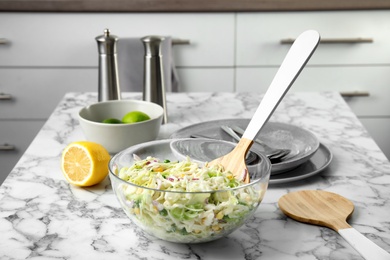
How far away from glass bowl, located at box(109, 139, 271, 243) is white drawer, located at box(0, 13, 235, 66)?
71.8 inches

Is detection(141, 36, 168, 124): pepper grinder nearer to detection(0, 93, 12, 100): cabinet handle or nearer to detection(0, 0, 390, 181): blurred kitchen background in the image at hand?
detection(0, 0, 390, 181): blurred kitchen background

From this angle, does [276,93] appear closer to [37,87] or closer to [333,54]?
[333,54]

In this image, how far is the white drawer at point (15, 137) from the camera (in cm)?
293

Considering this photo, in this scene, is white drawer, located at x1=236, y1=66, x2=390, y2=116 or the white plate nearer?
the white plate

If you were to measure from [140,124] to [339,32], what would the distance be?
5.38ft

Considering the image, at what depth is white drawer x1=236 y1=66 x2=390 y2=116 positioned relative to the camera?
2865mm

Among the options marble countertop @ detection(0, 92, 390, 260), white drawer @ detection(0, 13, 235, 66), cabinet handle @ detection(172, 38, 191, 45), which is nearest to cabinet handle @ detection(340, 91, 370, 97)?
white drawer @ detection(0, 13, 235, 66)

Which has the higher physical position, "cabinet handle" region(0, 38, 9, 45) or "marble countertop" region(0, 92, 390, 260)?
"marble countertop" region(0, 92, 390, 260)

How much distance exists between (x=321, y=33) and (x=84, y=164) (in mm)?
1809

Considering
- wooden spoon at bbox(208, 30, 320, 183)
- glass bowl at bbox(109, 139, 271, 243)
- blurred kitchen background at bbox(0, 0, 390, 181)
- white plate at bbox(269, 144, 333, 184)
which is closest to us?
glass bowl at bbox(109, 139, 271, 243)

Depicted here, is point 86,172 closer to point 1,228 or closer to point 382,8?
point 1,228

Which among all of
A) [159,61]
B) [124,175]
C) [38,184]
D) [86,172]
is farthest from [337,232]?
[159,61]

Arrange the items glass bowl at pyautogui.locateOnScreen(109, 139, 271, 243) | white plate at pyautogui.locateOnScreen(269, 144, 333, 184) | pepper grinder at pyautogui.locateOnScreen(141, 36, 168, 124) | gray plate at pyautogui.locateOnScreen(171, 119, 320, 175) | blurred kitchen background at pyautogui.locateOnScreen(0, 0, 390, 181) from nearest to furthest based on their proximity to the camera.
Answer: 1. glass bowl at pyautogui.locateOnScreen(109, 139, 271, 243)
2. white plate at pyautogui.locateOnScreen(269, 144, 333, 184)
3. gray plate at pyautogui.locateOnScreen(171, 119, 320, 175)
4. pepper grinder at pyautogui.locateOnScreen(141, 36, 168, 124)
5. blurred kitchen background at pyautogui.locateOnScreen(0, 0, 390, 181)

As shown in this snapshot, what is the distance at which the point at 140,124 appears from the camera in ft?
4.69
